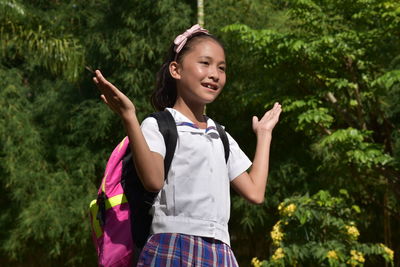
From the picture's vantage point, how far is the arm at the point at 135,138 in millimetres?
1610

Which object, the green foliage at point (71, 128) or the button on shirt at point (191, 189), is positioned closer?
the button on shirt at point (191, 189)

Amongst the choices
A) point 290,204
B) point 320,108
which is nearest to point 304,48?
point 320,108

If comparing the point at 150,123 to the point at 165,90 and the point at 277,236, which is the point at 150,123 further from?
the point at 277,236

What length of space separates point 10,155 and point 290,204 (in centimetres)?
436

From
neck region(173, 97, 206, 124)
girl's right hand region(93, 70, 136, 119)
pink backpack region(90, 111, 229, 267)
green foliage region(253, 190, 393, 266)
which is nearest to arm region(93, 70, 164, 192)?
girl's right hand region(93, 70, 136, 119)

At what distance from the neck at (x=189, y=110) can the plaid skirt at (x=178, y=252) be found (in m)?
0.39

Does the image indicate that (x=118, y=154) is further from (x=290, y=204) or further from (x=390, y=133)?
(x=390, y=133)

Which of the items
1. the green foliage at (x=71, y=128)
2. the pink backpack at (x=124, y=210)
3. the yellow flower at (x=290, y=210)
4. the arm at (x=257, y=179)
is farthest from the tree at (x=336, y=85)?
the pink backpack at (x=124, y=210)

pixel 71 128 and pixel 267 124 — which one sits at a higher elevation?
pixel 267 124

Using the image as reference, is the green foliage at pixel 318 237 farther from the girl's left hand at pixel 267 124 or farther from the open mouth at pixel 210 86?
the open mouth at pixel 210 86

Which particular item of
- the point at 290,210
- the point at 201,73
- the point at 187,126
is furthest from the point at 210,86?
the point at 290,210

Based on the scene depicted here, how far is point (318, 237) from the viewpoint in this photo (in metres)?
6.22

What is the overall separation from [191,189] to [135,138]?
0.80ft

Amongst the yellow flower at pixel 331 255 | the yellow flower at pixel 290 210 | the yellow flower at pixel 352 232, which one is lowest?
the yellow flower at pixel 331 255
